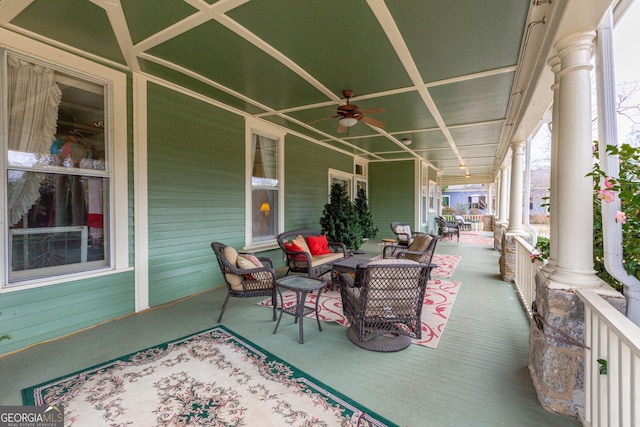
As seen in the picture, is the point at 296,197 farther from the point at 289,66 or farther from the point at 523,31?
the point at 523,31

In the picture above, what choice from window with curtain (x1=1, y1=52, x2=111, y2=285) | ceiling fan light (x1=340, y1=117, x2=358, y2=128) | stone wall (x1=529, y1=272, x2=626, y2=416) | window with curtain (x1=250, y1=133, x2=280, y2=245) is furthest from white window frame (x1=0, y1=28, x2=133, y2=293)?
stone wall (x1=529, y1=272, x2=626, y2=416)

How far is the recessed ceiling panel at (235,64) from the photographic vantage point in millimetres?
2721

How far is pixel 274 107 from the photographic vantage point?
4637mm

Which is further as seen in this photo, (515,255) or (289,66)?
(515,255)

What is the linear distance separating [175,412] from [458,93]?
4.69m

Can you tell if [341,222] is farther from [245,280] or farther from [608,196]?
[608,196]

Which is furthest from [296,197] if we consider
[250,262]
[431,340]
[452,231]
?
[452,231]

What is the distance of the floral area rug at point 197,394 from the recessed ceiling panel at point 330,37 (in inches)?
118

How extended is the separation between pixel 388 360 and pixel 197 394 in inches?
63.0

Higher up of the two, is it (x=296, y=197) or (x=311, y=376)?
(x=296, y=197)

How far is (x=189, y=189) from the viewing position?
4.14 m

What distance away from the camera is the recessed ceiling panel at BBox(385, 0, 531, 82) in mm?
2215

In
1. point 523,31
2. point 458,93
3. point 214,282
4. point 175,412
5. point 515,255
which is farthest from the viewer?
point 515,255

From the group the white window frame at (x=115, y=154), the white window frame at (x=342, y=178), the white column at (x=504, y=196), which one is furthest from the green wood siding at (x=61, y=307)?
the white column at (x=504, y=196)
